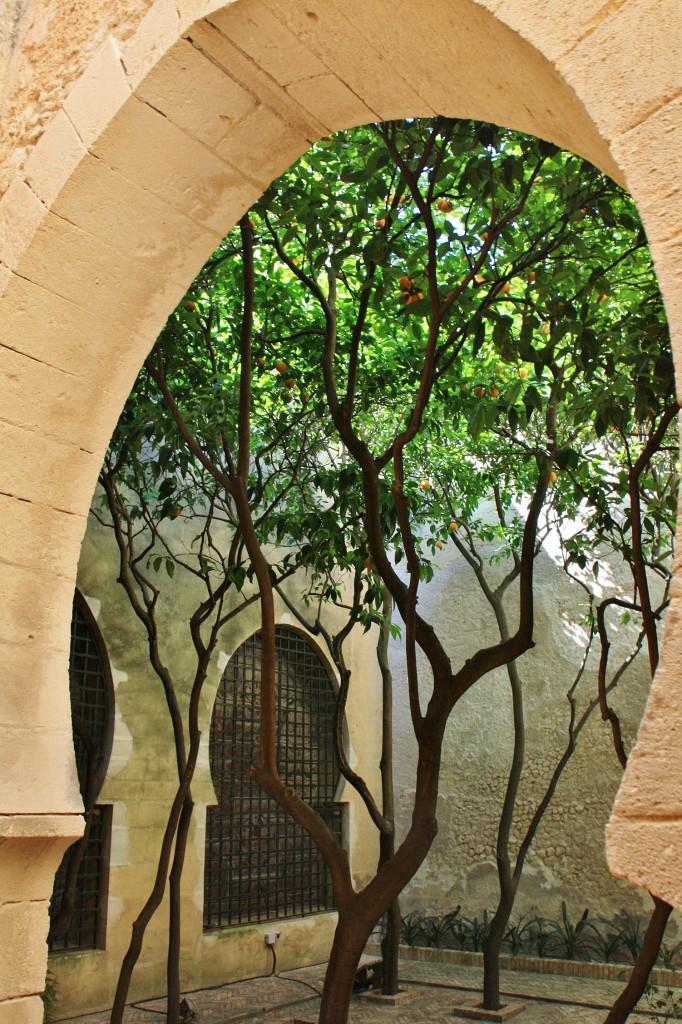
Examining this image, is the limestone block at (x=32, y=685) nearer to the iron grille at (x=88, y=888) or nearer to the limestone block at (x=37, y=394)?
the limestone block at (x=37, y=394)

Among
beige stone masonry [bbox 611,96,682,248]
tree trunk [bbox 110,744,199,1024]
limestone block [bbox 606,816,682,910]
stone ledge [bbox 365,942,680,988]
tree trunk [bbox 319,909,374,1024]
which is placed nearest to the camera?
limestone block [bbox 606,816,682,910]

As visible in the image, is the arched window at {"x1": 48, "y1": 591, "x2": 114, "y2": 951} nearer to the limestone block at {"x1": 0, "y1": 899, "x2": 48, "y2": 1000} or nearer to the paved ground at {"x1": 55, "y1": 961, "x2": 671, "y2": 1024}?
the paved ground at {"x1": 55, "y1": 961, "x2": 671, "y2": 1024}

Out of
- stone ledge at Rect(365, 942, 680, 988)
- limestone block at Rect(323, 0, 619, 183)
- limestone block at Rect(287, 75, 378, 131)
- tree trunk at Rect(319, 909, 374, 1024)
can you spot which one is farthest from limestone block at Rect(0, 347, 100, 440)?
stone ledge at Rect(365, 942, 680, 988)

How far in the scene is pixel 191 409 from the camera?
642 cm

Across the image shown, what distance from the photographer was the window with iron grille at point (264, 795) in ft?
28.5

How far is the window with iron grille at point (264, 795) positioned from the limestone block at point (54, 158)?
6.92 meters

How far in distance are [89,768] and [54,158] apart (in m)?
6.05

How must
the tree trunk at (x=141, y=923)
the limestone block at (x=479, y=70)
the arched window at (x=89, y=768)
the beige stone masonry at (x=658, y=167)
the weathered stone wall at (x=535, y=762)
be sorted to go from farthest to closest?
1. the weathered stone wall at (x=535, y=762)
2. the arched window at (x=89, y=768)
3. the tree trunk at (x=141, y=923)
4. the limestone block at (x=479, y=70)
5. the beige stone masonry at (x=658, y=167)

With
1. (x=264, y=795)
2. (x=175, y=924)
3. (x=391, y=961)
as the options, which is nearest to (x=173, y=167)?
(x=175, y=924)

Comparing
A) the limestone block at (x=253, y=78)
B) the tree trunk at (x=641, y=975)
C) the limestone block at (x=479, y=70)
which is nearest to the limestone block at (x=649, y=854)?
the limestone block at (x=479, y=70)

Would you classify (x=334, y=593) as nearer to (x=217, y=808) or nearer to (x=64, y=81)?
(x=217, y=808)

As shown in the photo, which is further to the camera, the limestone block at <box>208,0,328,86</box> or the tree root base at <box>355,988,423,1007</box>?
Answer: the tree root base at <box>355,988,423,1007</box>

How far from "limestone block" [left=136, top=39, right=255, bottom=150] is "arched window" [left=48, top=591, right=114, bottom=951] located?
520 centimetres

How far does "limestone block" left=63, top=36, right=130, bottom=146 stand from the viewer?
7.69 ft
